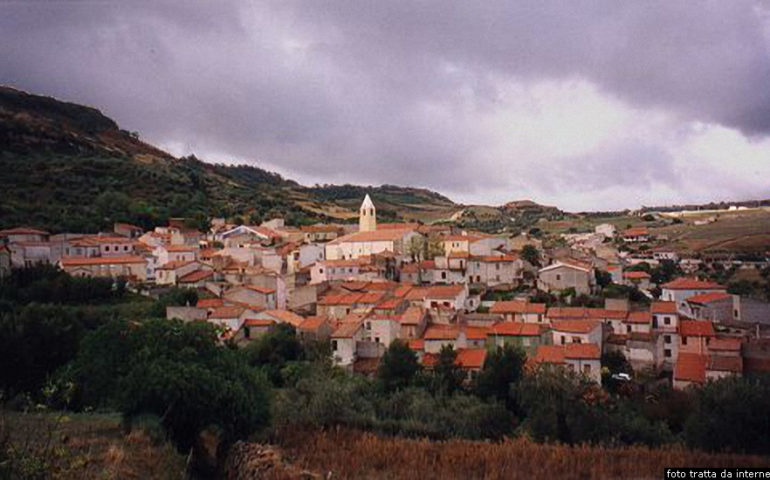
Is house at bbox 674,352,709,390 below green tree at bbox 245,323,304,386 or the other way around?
below

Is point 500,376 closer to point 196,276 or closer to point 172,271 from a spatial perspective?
point 196,276

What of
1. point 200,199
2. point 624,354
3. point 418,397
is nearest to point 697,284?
point 624,354

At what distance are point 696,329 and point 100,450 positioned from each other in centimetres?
3022

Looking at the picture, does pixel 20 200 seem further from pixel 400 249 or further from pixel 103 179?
pixel 400 249

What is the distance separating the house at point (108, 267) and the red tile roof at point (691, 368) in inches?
1366

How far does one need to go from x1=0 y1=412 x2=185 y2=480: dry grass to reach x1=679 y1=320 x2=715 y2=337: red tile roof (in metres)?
28.3

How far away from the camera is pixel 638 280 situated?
45.7 m

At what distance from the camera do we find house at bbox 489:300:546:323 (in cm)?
3347

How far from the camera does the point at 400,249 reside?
168 ft

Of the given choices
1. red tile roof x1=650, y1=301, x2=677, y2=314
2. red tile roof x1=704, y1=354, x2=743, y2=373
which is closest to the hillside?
red tile roof x1=650, y1=301, x2=677, y2=314

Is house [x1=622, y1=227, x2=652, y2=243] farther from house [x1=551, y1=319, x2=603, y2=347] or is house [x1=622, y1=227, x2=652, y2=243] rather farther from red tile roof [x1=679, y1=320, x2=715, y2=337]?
house [x1=551, y1=319, x2=603, y2=347]

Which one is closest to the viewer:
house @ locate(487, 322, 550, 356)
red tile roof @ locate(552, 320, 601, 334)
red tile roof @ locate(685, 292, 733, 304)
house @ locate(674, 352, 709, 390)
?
house @ locate(674, 352, 709, 390)

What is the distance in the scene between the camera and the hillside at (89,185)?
55.1 metres

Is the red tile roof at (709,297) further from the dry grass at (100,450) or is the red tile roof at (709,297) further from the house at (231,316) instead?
the dry grass at (100,450)
